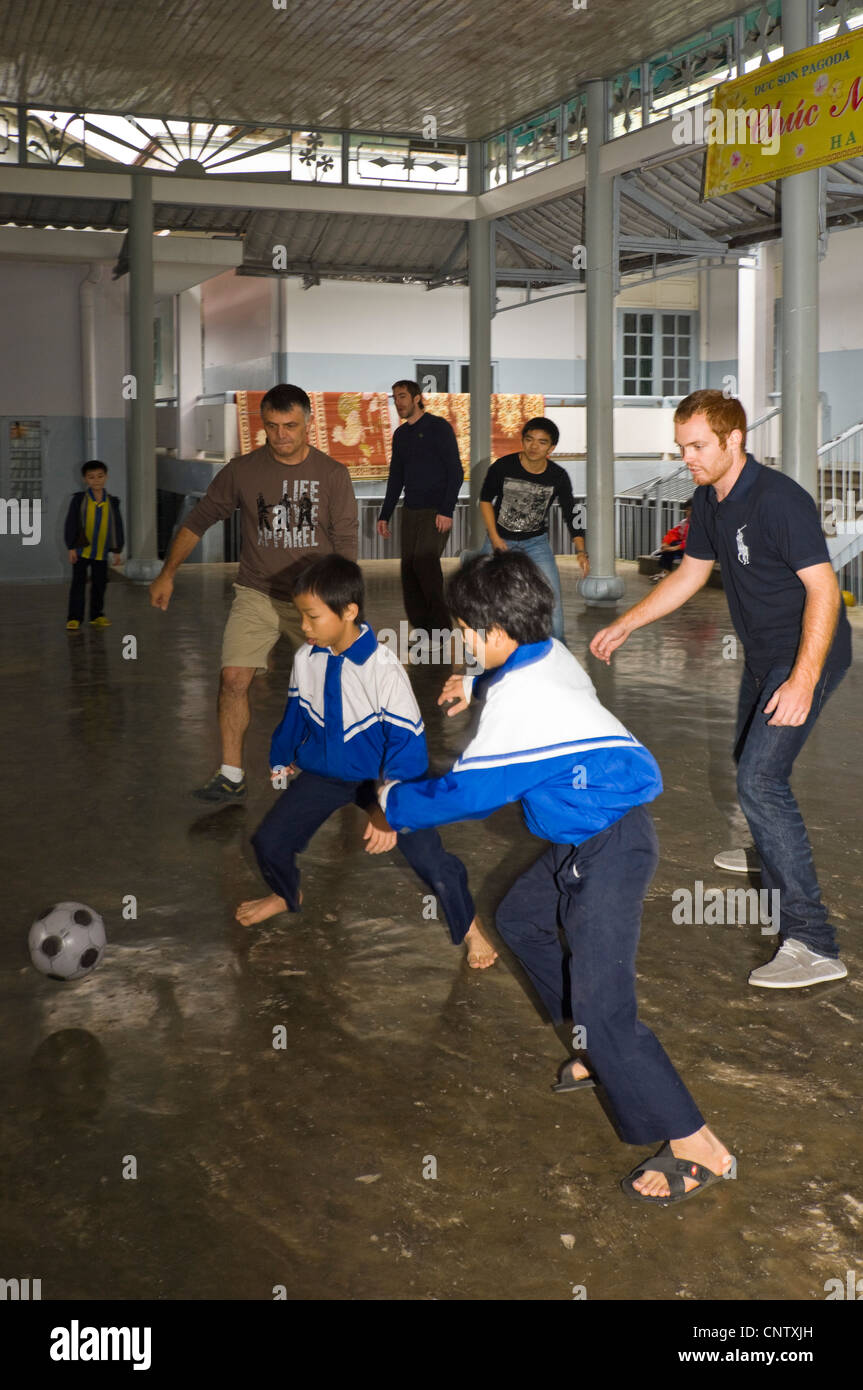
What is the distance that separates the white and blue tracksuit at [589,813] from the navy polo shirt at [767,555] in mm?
1256

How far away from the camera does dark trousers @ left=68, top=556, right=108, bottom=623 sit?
12570 mm

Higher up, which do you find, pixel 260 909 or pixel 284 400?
pixel 284 400

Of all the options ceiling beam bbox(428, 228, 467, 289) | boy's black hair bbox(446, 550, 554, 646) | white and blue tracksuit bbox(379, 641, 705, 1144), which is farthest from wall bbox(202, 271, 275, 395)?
white and blue tracksuit bbox(379, 641, 705, 1144)

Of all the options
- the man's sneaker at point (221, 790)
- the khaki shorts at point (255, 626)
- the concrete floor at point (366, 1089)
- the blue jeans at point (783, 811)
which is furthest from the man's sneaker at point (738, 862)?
the man's sneaker at point (221, 790)

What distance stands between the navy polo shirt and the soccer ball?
227 cm

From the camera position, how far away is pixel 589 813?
307 centimetres

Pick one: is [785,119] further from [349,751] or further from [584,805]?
[584,805]

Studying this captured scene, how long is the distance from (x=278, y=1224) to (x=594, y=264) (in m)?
12.7

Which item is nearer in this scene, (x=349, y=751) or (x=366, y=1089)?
(x=366, y=1089)

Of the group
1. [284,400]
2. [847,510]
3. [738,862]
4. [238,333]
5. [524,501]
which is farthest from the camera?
[238,333]

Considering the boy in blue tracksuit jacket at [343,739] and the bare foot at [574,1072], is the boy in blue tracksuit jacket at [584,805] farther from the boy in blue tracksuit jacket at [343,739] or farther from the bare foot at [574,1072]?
the boy in blue tracksuit jacket at [343,739]

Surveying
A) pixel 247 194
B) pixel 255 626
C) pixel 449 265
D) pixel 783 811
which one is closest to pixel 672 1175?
pixel 783 811

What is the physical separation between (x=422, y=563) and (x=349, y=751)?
605 cm

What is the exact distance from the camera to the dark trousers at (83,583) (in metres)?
12.6
